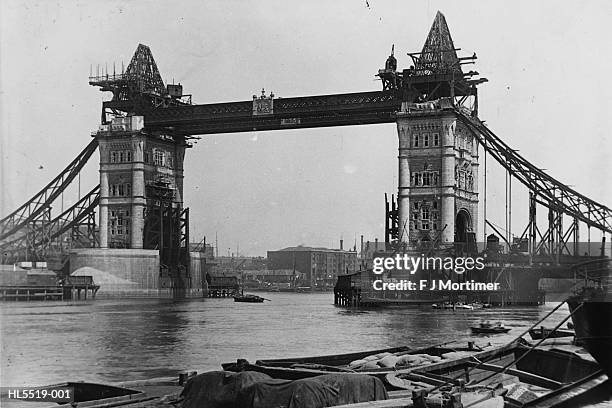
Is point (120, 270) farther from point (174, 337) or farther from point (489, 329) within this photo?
point (489, 329)

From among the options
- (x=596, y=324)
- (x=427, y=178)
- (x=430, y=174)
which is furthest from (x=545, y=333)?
(x=427, y=178)

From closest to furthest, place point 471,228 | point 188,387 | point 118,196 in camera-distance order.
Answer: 1. point 188,387
2. point 471,228
3. point 118,196

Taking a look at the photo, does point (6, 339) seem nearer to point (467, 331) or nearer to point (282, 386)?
point (467, 331)

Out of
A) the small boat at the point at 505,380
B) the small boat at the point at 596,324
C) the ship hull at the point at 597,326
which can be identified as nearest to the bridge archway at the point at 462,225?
the small boat at the point at 505,380

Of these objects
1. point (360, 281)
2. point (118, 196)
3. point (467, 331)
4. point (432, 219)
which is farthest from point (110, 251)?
point (467, 331)

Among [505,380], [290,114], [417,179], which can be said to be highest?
[290,114]

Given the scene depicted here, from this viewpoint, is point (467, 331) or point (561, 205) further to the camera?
point (561, 205)

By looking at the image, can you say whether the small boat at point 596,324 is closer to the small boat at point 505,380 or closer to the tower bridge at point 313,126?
the small boat at point 505,380
